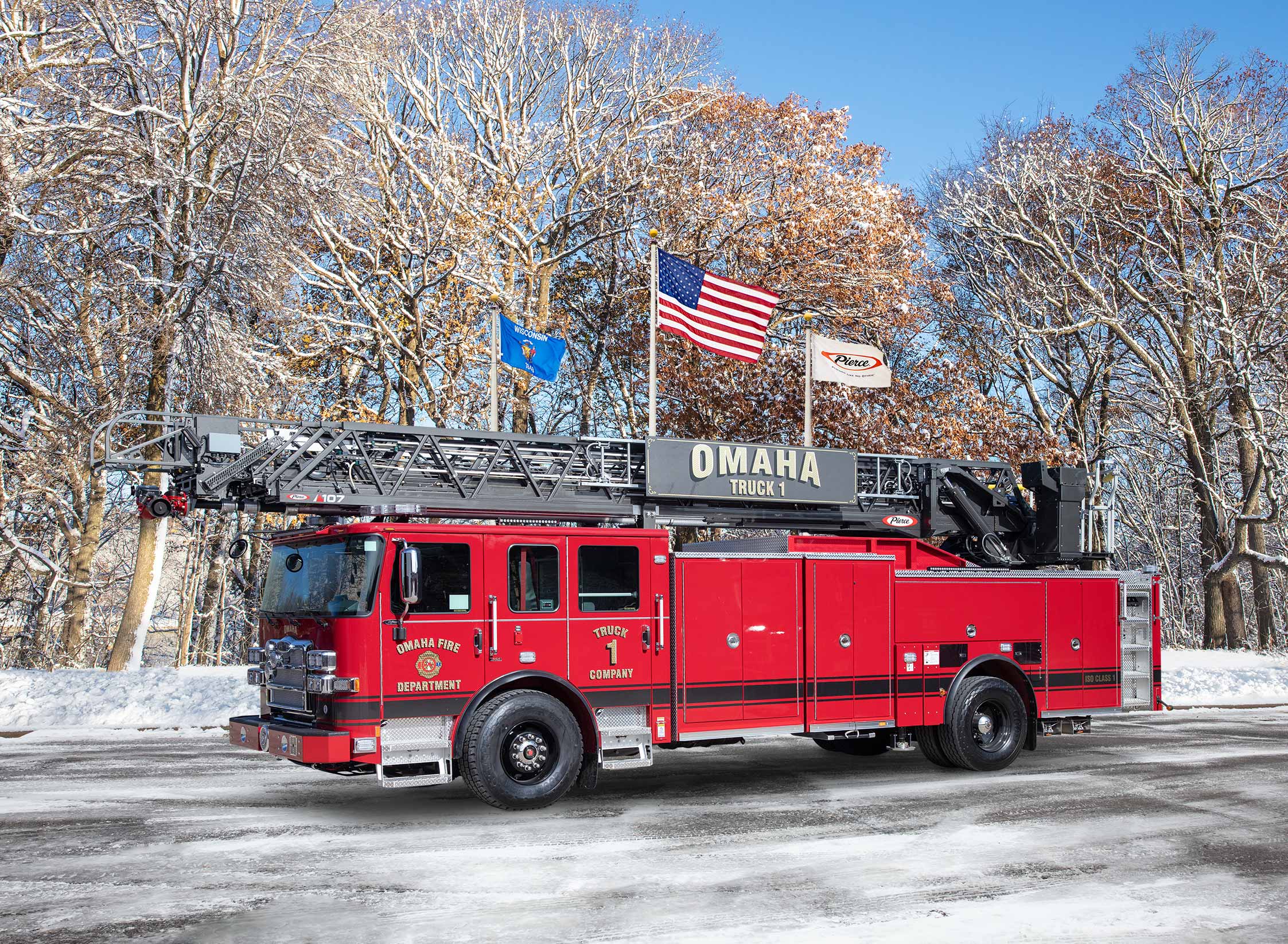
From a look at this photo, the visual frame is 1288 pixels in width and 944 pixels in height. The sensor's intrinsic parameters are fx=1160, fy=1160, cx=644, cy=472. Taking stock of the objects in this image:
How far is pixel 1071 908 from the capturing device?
698 cm

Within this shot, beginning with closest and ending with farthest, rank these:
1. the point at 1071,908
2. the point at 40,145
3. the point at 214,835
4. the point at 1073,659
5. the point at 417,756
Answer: the point at 1071,908, the point at 214,835, the point at 417,756, the point at 1073,659, the point at 40,145

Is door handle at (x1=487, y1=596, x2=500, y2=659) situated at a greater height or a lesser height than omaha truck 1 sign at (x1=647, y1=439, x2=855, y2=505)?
lesser

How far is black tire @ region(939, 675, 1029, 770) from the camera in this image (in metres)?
12.4

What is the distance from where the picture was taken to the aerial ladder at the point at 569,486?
34.7ft

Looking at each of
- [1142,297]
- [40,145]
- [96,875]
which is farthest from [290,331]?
[1142,297]

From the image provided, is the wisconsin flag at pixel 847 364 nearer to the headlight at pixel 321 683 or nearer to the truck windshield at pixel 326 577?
the truck windshield at pixel 326 577

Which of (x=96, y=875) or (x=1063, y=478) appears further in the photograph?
(x=1063, y=478)

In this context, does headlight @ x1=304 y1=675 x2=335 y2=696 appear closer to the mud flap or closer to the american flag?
the mud flap

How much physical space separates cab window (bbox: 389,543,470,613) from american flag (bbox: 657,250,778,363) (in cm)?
853

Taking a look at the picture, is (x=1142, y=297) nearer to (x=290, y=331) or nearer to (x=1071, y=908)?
(x=290, y=331)

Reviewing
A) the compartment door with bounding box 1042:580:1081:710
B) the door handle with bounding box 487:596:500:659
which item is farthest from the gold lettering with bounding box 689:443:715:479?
the compartment door with bounding box 1042:580:1081:710

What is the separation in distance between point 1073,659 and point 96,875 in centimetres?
1032

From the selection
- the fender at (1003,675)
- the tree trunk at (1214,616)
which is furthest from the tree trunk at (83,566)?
the tree trunk at (1214,616)

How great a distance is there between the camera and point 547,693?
10359mm
